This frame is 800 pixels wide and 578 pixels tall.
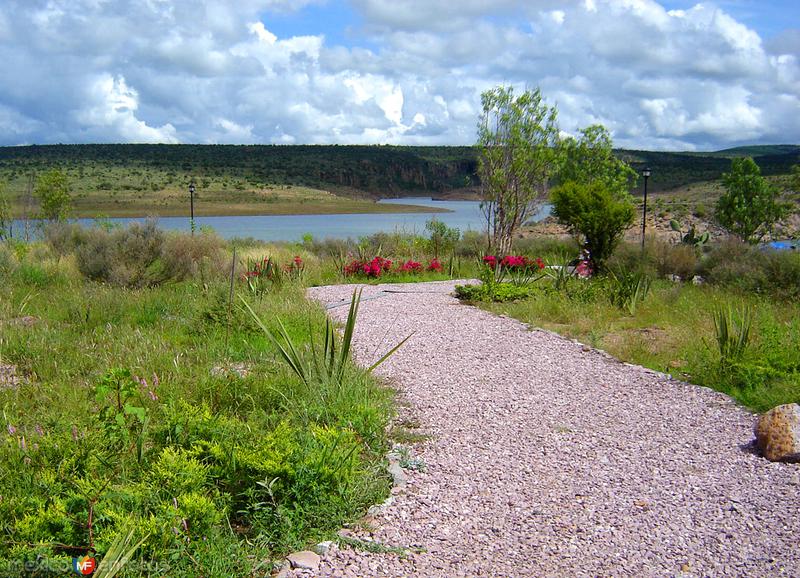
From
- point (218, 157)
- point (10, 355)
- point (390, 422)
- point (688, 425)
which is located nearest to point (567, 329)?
point (688, 425)

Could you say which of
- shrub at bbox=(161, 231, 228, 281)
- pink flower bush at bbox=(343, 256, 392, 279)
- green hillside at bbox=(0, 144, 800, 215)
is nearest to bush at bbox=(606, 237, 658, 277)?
pink flower bush at bbox=(343, 256, 392, 279)

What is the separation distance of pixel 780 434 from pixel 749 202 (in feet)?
85.5

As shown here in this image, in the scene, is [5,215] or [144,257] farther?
[5,215]

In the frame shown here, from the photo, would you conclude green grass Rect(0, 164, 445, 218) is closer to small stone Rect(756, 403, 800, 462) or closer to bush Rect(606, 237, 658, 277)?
bush Rect(606, 237, 658, 277)

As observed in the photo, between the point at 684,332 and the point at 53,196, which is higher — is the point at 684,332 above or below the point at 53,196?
below

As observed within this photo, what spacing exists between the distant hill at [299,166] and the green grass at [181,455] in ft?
151

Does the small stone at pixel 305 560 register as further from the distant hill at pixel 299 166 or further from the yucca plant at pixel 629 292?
the distant hill at pixel 299 166

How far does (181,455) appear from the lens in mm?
3332

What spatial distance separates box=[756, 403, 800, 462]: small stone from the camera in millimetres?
4352

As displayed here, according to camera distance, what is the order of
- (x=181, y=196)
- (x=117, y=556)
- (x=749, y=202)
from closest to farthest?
1. (x=117, y=556)
2. (x=749, y=202)
3. (x=181, y=196)

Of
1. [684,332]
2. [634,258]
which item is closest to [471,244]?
[634,258]

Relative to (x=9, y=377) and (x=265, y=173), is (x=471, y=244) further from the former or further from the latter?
(x=265, y=173)

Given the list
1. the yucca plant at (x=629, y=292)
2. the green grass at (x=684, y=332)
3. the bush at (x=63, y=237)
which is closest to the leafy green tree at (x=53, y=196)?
the bush at (x=63, y=237)

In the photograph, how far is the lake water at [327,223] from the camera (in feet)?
79.4
